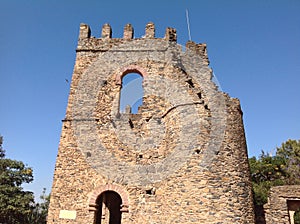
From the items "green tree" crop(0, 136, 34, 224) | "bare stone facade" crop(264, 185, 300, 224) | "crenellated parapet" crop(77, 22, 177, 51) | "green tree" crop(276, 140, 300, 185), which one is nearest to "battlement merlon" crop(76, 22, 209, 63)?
"crenellated parapet" crop(77, 22, 177, 51)

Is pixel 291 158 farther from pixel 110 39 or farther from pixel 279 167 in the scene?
pixel 110 39

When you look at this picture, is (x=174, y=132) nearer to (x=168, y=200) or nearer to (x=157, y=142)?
(x=157, y=142)

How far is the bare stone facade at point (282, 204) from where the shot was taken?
10.4 meters

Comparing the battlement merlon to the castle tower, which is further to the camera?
the battlement merlon

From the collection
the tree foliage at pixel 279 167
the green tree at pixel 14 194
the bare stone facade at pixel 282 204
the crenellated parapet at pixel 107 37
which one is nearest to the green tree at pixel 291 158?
the tree foliage at pixel 279 167

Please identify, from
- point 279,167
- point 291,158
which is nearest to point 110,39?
point 279,167

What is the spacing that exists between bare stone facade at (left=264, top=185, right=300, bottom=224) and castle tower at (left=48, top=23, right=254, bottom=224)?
290 cm

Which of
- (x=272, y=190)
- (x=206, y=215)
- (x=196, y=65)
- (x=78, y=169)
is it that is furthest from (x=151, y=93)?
(x=272, y=190)

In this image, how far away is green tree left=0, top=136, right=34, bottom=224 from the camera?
17.9 m

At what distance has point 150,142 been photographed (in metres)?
10.5

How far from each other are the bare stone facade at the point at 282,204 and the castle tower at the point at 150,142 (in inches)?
114

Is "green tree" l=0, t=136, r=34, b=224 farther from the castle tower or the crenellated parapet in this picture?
the crenellated parapet

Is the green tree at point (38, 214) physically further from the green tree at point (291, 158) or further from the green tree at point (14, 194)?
the green tree at point (291, 158)

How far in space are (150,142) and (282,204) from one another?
5.82 metres
